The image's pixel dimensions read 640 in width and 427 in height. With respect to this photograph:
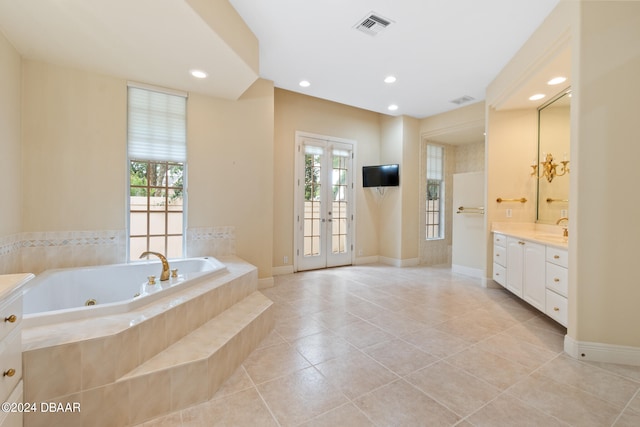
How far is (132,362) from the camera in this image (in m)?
1.57

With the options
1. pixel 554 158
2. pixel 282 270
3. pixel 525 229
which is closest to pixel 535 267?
pixel 525 229

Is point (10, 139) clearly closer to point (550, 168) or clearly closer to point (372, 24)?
point (372, 24)

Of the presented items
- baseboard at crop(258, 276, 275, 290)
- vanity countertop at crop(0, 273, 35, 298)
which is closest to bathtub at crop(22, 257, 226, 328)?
vanity countertop at crop(0, 273, 35, 298)

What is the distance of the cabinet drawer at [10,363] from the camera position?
1129mm

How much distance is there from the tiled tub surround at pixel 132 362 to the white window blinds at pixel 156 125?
199cm

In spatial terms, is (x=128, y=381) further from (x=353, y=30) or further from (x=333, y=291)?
(x=353, y=30)

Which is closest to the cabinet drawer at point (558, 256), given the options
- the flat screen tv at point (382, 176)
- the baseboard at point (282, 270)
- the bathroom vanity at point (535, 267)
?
the bathroom vanity at point (535, 267)

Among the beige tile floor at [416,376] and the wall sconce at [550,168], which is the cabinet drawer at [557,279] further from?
the wall sconce at [550,168]

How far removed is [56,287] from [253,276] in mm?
1735

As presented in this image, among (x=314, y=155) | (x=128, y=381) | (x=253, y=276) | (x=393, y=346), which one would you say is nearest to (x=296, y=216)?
(x=314, y=155)

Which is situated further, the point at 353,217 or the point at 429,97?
the point at 353,217

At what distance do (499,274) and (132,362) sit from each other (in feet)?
13.6

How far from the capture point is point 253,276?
2982 mm

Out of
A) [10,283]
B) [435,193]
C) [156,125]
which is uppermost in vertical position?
[156,125]
